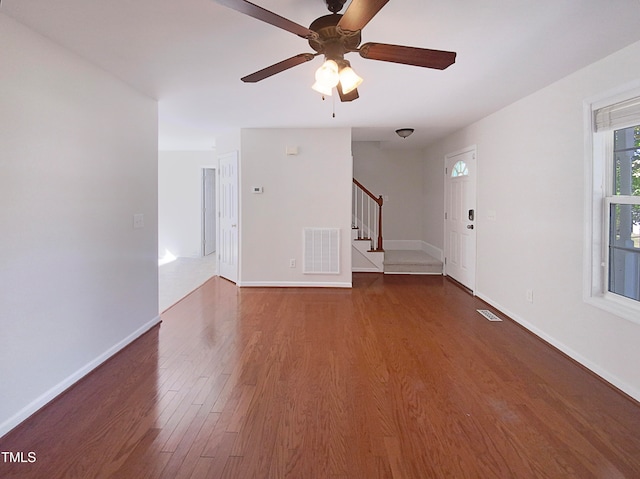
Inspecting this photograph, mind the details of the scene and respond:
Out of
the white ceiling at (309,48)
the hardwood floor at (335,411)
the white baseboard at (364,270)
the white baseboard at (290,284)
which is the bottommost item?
the hardwood floor at (335,411)

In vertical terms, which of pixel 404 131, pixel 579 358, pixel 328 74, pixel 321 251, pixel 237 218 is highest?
pixel 404 131

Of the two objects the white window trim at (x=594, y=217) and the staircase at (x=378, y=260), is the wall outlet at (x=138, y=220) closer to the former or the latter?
the staircase at (x=378, y=260)

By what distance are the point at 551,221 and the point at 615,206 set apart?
0.55m

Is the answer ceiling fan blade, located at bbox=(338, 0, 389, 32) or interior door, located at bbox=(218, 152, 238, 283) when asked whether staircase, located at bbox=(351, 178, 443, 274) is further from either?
ceiling fan blade, located at bbox=(338, 0, 389, 32)

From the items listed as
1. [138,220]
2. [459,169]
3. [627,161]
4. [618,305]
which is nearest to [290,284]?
[138,220]

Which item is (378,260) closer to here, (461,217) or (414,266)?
(414,266)

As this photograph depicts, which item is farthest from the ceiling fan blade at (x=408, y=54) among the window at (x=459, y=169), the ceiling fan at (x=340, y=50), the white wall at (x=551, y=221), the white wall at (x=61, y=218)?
the window at (x=459, y=169)

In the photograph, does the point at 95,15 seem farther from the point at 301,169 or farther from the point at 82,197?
the point at 301,169

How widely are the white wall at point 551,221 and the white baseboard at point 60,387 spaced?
12.0 ft

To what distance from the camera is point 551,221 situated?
10.1 ft

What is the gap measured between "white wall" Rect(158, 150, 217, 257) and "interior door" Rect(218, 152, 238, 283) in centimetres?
200

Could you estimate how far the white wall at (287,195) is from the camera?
16.7 feet

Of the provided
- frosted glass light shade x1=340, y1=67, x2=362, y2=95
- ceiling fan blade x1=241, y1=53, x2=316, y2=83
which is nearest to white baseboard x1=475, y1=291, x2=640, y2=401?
frosted glass light shade x1=340, y1=67, x2=362, y2=95

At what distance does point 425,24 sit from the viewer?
207cm
